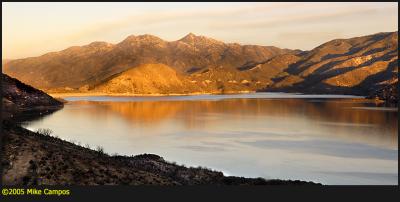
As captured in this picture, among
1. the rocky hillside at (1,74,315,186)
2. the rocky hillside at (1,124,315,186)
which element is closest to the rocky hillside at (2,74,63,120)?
the rocky hillside at (1,74,315,186)

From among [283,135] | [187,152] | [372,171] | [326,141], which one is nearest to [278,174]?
[372,171]

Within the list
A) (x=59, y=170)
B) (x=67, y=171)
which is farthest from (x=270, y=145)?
(x=59, y=170)

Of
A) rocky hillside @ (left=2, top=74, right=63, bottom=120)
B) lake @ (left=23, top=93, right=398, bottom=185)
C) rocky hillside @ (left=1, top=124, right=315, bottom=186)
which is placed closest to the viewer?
rocky hillside @ (left=1, top=124, right=315, bottom=186)

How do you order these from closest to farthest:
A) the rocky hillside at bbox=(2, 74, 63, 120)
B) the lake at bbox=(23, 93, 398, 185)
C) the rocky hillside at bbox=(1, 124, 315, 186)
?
the rocky hillside at bbox=(1, 124, 315, 186) < the lake at bbox=(23, 93, 398, 185) < the rocky hillside at bbox=(2, 74, 63, 120)

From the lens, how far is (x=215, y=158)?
54.3m

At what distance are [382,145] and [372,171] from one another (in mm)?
20905

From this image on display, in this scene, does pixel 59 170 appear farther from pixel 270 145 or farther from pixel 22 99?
pixel 22 99

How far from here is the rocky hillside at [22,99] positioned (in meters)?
134

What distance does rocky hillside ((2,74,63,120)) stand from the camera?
134 meters

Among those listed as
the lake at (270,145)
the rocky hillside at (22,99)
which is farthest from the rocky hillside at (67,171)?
the rocky hillside at (22,99)

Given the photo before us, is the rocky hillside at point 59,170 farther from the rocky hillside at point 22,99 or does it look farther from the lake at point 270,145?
the rocky hillside at point 22,99

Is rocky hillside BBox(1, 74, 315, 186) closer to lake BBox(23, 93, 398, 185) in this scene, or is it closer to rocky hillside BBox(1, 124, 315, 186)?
rocky hillside BBox(1, 124, 315, 186)

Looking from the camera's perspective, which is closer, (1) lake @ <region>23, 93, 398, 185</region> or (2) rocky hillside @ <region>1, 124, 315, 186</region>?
(2) rocky hillside @ <region>1, 124, 315, 186</region>

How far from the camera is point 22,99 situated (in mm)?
149125
